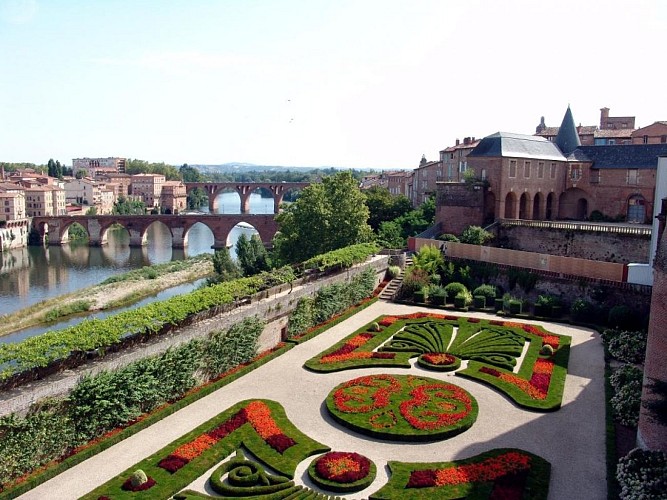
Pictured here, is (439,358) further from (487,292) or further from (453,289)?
(453,289)

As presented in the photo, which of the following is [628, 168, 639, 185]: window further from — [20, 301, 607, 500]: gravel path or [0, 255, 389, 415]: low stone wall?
[20, 301, 607, 500]: gravel path

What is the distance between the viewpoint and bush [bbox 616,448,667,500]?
52.9 feet

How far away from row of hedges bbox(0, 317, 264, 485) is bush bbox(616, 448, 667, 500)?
16137 mm

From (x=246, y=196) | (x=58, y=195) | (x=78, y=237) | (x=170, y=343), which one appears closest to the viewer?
(x=170, y=343)

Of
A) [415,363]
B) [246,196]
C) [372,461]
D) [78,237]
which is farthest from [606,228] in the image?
[246,196]

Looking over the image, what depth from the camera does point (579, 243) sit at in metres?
41.5

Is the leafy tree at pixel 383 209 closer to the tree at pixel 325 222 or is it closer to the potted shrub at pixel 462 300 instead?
the tree at pixel 325 222

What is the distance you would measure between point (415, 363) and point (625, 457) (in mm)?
11433

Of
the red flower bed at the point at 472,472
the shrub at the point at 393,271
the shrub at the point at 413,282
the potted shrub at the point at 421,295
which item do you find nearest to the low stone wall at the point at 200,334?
the shrub at the point at 413,282

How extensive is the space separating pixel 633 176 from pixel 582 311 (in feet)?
60.0

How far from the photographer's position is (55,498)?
56.5 ft

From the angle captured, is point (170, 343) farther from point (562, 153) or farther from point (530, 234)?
point (562, 153)

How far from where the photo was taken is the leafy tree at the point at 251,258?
54.2 m

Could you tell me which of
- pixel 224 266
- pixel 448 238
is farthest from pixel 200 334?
pixel 224 266
